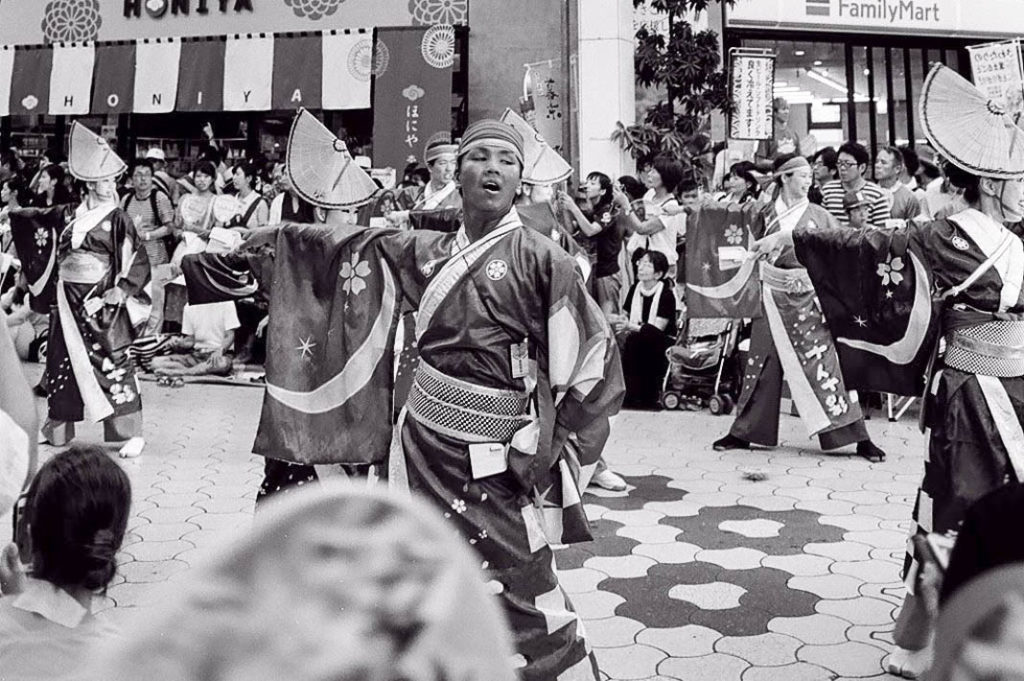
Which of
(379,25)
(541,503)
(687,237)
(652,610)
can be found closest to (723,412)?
(687,237)

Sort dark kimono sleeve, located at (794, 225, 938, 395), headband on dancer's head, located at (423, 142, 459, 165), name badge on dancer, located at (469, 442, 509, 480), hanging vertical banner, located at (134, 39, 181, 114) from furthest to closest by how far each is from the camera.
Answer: hanging vertical banner, located at (134, 39, 181, 114), headband on dancer's head, located at (423, 142, 459, 165), dark kimono sleeve, located at (794, 225, 938, 395), name badge on dancer, located at (469, 442, 509, 480)

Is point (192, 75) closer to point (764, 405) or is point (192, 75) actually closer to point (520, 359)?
point (764, 405)

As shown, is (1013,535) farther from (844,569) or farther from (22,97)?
(22,97)

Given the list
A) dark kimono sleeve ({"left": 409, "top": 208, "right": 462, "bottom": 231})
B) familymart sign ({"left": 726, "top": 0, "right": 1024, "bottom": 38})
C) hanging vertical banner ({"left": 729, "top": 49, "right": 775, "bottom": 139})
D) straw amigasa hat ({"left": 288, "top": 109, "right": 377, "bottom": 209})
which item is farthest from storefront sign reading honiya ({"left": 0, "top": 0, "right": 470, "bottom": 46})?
straw amigasa hat ({"left": 288, "top": 109, "right": 377, "bottom": 209})

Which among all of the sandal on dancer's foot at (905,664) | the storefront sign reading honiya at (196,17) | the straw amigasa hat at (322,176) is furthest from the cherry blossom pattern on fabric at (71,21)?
the sandal on dancer's foot at (905,664)

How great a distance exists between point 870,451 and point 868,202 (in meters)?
1.61

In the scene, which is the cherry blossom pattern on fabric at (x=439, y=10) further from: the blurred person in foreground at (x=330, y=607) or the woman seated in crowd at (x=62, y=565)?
the blurred person in foreground at (x=330, y=607)

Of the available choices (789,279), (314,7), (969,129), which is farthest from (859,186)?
(314,7)

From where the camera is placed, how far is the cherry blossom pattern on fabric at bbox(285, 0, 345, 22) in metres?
11.7

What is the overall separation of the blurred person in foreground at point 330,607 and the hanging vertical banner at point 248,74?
11.3m

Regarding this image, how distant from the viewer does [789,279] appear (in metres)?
6.25

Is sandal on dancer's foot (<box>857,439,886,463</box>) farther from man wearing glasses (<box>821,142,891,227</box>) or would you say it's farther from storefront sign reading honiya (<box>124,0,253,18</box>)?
storefront sign reading honiya (<box>124,0,253,18</box>)

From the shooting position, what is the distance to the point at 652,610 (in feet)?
12.5

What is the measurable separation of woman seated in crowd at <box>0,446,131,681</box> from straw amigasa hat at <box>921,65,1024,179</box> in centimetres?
248
